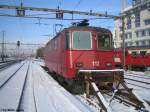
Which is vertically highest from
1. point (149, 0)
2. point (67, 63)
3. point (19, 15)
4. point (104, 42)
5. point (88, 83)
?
point (149, 0)

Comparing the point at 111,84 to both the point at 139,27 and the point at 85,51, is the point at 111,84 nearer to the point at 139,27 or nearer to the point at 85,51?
the point at 85,51

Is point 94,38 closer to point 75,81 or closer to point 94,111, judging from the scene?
point 75,81

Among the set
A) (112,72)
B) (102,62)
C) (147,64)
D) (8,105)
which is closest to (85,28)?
(102,62)

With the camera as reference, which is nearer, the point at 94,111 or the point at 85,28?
the point at 94,111

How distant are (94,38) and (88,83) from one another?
2.66m

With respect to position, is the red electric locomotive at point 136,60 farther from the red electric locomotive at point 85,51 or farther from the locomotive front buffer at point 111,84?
the locomotive front buffer at point 111,84

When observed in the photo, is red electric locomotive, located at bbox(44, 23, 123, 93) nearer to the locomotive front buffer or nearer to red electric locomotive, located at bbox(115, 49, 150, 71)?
the locomotive front buffer

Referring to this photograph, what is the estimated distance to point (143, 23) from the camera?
62.8 metres

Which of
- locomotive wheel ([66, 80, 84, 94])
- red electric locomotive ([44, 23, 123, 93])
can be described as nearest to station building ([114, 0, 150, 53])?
red electric locomotive ([44, 23, 123, 93])

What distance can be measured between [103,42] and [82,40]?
3.38 feet

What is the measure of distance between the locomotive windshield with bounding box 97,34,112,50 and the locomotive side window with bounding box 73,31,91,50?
494 mm

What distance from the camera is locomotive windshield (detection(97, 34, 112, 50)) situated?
12.7 metres

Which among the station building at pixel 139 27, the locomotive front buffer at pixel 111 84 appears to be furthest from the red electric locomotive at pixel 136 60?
the station building at pixel 139 27

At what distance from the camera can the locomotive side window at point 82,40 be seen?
40.8ft
